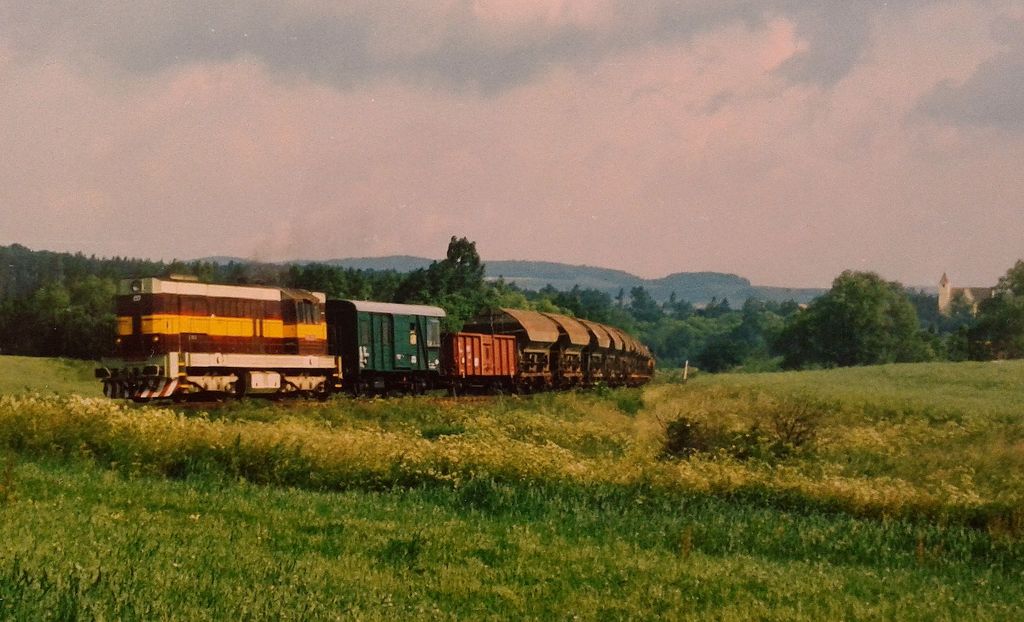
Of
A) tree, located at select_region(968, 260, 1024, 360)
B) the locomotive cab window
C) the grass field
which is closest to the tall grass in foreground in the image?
the grass field

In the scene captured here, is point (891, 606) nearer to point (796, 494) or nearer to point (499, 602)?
point (499, 602)

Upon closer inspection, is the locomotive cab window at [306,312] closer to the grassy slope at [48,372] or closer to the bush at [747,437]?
the bush at [747,437]

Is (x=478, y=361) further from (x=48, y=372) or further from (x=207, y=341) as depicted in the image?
(x=48, y=372)

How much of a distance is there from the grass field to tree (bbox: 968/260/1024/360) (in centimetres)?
9167

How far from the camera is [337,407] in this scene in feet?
104

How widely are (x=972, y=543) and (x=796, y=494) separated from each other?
434cm

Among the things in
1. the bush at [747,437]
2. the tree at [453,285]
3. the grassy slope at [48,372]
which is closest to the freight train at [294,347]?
the bush at [747,437]

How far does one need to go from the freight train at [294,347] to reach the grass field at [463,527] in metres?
4.14

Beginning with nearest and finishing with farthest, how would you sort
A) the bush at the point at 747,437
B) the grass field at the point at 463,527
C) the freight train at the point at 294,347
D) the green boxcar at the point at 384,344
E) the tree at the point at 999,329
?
1. the grass field at the point at 463,527
2. the bush at the point at 747,437
3. the freight train at the point at 294,347
4. the green boxcar at the point at 384,344
5. the tree at the point at 999,329

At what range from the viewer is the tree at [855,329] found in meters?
122

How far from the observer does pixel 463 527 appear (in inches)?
542

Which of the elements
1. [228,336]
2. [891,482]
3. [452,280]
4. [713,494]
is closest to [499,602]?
[713,494]

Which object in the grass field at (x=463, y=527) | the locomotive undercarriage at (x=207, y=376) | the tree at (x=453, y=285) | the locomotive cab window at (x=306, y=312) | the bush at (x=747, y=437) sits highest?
the tree at (x=453, y=285)

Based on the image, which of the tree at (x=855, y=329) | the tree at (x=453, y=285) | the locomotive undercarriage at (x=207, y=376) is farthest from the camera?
the tree at (x=855, y=329)
